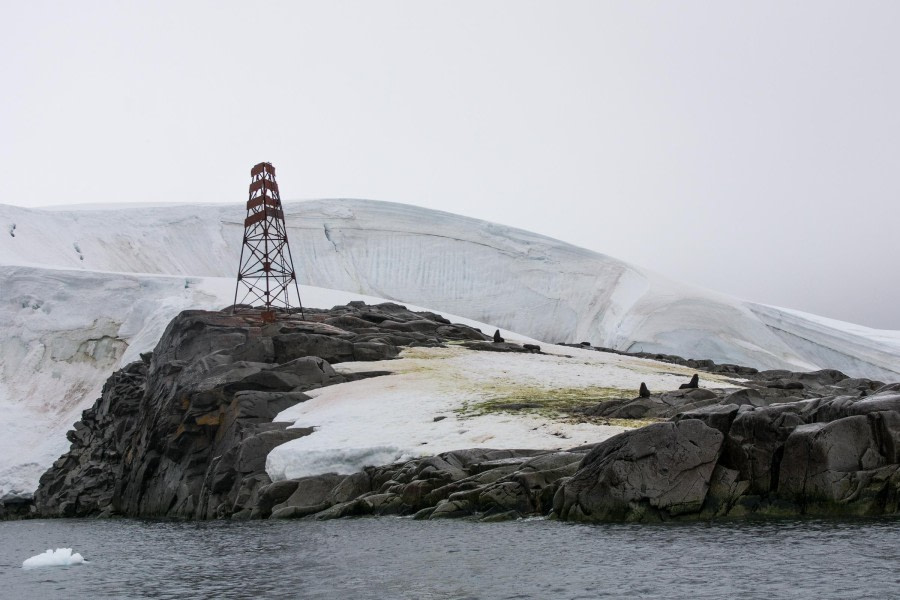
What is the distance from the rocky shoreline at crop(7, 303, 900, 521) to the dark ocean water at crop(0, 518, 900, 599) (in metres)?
1.20

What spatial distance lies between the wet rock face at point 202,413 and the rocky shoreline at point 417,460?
8cm

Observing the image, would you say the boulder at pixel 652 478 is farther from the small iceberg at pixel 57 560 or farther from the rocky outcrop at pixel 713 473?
the small iceberg at pixel 57 560

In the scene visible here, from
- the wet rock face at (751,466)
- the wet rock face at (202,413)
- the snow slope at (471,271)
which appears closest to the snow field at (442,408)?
the wet rock face at (202,413)

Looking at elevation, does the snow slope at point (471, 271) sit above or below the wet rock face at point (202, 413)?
above

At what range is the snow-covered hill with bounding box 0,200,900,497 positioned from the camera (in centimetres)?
5631

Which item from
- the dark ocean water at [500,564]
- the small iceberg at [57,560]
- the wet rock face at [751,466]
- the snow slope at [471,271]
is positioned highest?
the snow slope at [471,271]

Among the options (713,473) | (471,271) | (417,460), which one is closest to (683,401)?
(417,460)

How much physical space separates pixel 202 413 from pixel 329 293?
108 feet

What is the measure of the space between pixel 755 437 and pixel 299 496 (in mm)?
13995

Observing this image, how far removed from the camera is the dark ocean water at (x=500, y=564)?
15.9 metres

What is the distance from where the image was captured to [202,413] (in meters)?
37.3

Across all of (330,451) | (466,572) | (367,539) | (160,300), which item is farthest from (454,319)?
(466,572)

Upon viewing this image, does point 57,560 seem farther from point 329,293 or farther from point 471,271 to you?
point 471,271

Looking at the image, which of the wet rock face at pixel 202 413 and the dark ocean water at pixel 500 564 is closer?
the dark ocean water at pixel 500 564
